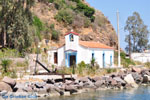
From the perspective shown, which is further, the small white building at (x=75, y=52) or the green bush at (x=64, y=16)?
the green bush at (x=64, y=16)

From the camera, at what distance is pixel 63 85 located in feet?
60.3

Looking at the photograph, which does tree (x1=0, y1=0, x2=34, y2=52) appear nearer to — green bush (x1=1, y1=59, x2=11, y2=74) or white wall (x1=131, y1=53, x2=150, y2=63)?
green bush (x1=1, y1=59, x2=11, y2=74)

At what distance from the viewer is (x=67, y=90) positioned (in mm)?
18141

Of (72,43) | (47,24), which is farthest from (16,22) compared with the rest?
(47,24)

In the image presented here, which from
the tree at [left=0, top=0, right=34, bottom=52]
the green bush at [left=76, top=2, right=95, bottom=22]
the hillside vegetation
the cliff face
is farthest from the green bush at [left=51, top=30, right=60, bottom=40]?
the tree at [left=0, top=0, right=34, bottom=52]

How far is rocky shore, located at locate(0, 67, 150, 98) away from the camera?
622 inches

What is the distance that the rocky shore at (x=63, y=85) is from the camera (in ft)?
51.9

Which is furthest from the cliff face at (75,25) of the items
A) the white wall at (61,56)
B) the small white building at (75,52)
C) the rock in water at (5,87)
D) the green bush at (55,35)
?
the rock in water at (5,87)

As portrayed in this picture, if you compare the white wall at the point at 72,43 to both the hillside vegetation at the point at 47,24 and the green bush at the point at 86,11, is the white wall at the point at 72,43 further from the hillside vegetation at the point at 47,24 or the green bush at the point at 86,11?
Answer: the green bush at the point at 86,11

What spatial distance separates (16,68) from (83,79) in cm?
562

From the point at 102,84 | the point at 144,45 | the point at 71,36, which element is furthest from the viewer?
the point at 144,45

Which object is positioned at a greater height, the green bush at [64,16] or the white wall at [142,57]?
the green bush at [64,16]

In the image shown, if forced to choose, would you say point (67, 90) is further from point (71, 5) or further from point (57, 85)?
point (71, 5)

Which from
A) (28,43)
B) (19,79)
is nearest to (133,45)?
(28,43)
